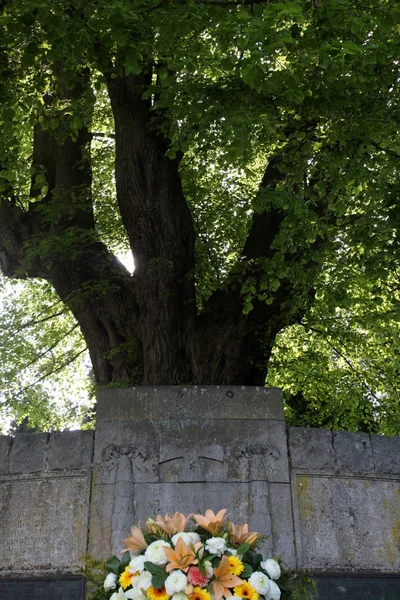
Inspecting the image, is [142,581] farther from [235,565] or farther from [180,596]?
[235,565]

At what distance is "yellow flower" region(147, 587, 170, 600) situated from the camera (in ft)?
11.9

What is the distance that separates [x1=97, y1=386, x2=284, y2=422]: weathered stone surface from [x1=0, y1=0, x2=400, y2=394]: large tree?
572 millimetres

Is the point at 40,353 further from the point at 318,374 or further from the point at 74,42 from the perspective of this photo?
the point at 74,42

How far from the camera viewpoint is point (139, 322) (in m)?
8.48

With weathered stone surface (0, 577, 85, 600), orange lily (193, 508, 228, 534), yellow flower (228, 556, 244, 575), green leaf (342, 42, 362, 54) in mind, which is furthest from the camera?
weathered stone surface (0, 577, 85, 600)

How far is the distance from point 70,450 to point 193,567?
3.65 meters

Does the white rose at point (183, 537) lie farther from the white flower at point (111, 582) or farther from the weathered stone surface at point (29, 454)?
the weathered stone surface at point (29, 454)

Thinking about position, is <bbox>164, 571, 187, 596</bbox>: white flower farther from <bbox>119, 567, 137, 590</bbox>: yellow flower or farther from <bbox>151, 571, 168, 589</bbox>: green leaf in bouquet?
<bbox>119, 567, 137, 590</bbox>: yellow flower

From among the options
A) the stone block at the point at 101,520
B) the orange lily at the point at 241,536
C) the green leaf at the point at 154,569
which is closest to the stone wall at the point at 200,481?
the stone block at the point at 101,520

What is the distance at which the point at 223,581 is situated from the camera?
12.2ft

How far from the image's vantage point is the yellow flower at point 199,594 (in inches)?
142

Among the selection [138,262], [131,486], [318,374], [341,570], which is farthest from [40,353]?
[341,570]

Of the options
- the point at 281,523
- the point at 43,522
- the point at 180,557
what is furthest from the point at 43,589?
the point at 180,557

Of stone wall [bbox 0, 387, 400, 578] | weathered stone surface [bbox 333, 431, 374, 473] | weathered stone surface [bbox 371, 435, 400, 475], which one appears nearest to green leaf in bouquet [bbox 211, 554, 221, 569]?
stone wall [bbox 0, 387, 400, 578]
